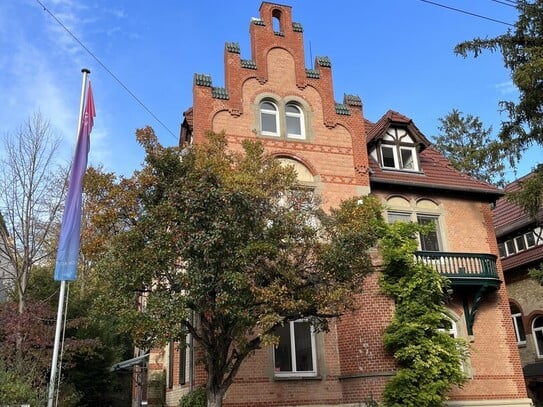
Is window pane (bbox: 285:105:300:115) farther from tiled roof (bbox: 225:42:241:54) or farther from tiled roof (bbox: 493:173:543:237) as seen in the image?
tiled roof (bbox: 493:173:543:237)

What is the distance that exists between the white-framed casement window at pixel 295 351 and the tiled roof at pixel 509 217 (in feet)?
44.2

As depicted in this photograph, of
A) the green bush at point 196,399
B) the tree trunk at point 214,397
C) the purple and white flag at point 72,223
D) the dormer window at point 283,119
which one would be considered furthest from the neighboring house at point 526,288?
the purple and white flag at point 72,223

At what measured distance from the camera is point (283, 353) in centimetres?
1625

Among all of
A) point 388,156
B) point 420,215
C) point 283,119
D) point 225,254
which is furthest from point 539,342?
point 225,254

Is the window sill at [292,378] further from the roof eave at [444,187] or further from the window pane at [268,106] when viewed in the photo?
the window pane at [268,106]

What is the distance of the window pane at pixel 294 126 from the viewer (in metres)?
19.0

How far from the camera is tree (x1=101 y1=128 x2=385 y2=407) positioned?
35.8ft

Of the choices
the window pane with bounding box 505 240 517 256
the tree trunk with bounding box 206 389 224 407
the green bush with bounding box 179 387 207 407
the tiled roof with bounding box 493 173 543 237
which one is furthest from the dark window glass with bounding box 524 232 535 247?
the tree trunk with bounding box 206 389 224 407

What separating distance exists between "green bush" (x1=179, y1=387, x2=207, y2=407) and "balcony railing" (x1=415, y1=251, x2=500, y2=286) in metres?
7.90

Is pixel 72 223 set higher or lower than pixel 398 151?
lower

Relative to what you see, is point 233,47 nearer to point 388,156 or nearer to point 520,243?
point 388,156

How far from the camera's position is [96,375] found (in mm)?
27625

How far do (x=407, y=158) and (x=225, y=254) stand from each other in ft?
39.9

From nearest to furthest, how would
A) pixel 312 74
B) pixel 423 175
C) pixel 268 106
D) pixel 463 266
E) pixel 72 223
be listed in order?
pixel 72 223 → pixel 463 266 → pixel 268 106 → pixel 312 74 → pixel 423 175
